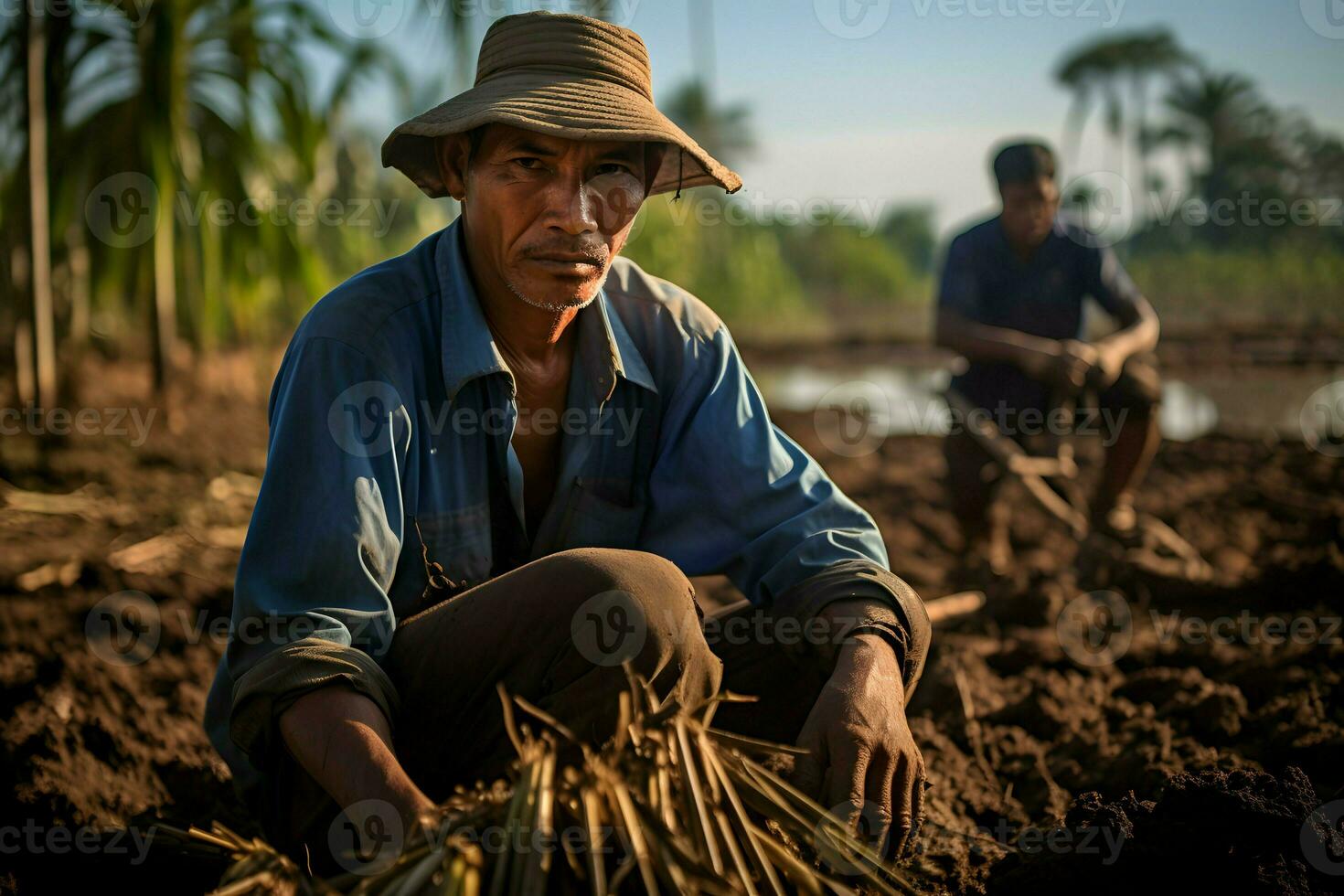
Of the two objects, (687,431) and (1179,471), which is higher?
(687,431)

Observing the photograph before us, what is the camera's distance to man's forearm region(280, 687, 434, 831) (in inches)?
59.8

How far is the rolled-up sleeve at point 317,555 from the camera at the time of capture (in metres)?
1.67

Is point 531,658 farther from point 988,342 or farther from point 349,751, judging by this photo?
point 988,342

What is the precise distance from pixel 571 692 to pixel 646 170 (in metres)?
1.04

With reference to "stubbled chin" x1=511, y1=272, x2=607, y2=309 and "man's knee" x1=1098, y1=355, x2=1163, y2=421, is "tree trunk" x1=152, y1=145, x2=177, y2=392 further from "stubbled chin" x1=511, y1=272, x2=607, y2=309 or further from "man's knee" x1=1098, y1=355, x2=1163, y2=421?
"stubbled chin" x1=511, y1=272, x2=607, y2=309

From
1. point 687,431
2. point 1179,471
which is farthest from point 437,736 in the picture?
point 1179,471

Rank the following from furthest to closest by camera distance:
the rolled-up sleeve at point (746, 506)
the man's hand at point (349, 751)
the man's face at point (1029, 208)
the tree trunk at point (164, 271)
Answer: the tree trunk at point (164, 271) → the man's face at point (1029, 208) → the rolled-up sleeve at point (746, 506) → the man's hand at point (349, 751)

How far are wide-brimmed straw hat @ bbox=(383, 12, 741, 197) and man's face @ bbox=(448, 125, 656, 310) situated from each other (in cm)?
6

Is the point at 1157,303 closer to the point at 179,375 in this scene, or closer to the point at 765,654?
the point at 179,375

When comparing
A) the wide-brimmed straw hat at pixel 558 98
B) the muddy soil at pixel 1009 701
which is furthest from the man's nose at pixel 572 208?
the muddy soil at pixel 1009 701

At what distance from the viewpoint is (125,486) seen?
518cm

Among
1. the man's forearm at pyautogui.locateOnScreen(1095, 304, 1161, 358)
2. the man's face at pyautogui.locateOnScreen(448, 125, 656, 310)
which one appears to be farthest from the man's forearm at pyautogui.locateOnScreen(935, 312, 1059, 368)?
the man's face at pyautogui.locateOnScreen(448, 125, 656, 310)

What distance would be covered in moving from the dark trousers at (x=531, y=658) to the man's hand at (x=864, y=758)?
20 centimetres

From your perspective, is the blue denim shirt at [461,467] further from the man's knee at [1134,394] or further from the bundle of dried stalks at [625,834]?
the man's knee at [1134,394]
